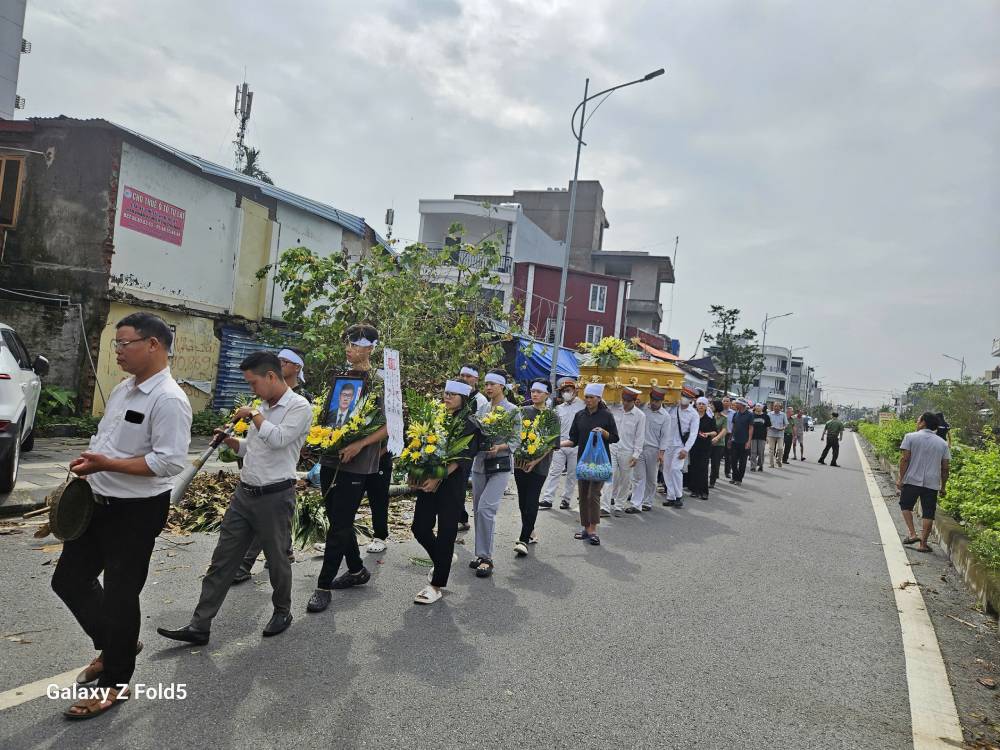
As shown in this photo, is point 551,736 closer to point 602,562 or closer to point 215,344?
point 602,562

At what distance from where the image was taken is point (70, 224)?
12891mm

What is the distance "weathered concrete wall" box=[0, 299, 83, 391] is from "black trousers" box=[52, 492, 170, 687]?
435 inches

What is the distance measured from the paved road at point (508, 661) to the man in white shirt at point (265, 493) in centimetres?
32

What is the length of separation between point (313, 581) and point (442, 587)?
1061 millimetres

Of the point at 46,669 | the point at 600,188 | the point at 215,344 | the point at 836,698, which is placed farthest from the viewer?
the point at 600,188

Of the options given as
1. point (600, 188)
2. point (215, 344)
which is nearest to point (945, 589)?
point (215, 344)

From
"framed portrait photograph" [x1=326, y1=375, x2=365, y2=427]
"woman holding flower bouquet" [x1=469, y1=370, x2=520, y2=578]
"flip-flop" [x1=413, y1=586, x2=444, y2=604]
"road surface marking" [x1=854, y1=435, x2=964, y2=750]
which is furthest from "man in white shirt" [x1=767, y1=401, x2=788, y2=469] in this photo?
"framed portrait photograph" [x1=326, y1=375, x2=365, y2=427]

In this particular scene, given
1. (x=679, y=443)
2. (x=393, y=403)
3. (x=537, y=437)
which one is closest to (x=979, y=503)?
(x=679, y=443)

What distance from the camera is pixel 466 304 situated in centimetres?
1256

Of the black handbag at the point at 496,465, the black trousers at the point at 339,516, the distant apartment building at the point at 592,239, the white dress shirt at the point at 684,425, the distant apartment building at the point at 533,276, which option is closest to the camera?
the black trousers at the point at 339,516

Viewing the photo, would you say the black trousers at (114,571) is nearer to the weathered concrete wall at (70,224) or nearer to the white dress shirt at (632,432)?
the white dress shirt at (632,432)

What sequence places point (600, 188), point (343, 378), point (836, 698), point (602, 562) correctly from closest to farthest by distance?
point (836, 698) → point (343, 378) → point (602, 562) → point (600, 188)

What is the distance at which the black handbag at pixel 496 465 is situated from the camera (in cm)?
622

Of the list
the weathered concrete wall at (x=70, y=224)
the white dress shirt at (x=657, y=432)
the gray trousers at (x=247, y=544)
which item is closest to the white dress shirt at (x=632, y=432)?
the white dress shirt at (x=657, y=432)
